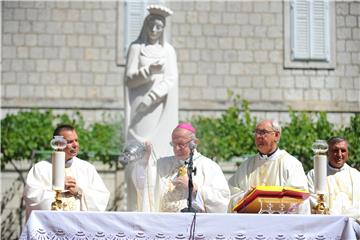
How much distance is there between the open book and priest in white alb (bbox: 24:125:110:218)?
51.6 inches

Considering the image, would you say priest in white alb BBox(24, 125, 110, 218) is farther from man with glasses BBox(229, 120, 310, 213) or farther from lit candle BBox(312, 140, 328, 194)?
lit candle BBox(312, 140, 328, 194)

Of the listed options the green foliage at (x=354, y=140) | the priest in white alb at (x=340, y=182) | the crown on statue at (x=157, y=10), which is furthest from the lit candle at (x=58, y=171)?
the green foliage at (x=354, y=140)

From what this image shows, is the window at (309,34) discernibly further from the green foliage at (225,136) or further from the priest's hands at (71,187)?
the priest's hands at (71,187)

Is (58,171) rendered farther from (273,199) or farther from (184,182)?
(273,199)

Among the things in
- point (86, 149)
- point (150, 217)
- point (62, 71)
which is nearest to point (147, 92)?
point (86, 149)

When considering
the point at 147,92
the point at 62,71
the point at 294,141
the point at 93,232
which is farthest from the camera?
the point at 62,71

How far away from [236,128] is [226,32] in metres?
3.18

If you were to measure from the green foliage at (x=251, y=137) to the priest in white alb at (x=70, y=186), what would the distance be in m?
5.83

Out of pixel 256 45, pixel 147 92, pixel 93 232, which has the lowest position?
pixel 93 232

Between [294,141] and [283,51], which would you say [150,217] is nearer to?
[294,141]

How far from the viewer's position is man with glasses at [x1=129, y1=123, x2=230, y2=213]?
690 cm

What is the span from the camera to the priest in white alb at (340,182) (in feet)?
26.5

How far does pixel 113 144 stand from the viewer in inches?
555

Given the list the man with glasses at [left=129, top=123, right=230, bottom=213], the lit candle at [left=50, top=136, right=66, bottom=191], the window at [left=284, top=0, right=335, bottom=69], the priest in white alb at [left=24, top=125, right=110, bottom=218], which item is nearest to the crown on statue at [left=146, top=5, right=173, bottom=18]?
the priest in white alb at [left=24, top=125, right=110, bottom=218]
